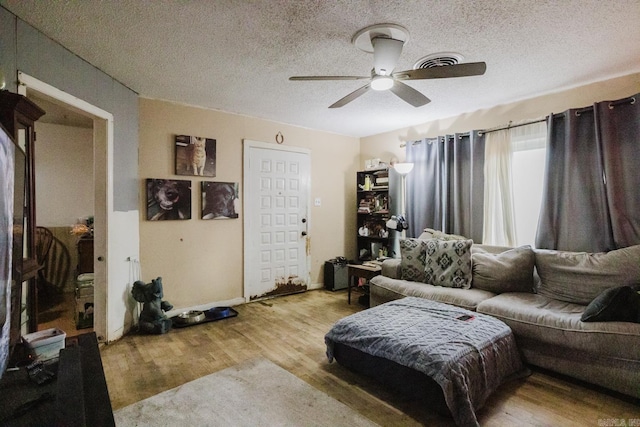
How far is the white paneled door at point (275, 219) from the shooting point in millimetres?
4246

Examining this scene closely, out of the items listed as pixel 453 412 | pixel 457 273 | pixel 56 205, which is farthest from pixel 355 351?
pixel 56 205

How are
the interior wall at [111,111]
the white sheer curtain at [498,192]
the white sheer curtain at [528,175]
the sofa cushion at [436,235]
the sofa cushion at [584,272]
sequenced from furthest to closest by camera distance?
the sofa cushion at [436,235] → the white sheer curtain at [498,192] → the white sheer curtain at [528,175] → the sofa cushion at [584,272] → the interior wall at [111,111]

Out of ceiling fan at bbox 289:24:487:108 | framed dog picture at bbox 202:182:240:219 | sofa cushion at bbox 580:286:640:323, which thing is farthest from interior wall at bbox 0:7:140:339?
sofa cushion at bbox 580:286:640:323

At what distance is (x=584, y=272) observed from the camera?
265 cm

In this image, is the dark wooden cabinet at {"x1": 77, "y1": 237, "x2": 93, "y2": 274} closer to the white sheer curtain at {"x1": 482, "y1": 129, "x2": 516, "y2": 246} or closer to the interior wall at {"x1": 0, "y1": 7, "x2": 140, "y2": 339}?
the interior wall at {"x1": 0, "y1": 7, "x2": 140, "y2": 339}

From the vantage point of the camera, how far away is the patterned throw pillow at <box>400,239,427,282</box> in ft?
11.3

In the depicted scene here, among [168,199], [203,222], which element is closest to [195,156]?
[168,199]

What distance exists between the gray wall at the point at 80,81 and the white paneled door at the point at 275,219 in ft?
4.51

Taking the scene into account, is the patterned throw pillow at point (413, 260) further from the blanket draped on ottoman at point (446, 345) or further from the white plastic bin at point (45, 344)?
the white plastic bin at point (45, 344)

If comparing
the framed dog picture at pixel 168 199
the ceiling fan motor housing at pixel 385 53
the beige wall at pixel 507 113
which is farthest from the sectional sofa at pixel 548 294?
the framed dog picture at pixel 168 199

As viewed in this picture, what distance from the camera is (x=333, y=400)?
6.69 ft

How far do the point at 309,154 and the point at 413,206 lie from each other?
177 centimetres

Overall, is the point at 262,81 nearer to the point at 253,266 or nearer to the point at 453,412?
the point at 253,266

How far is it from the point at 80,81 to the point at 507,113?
14.2 ft
